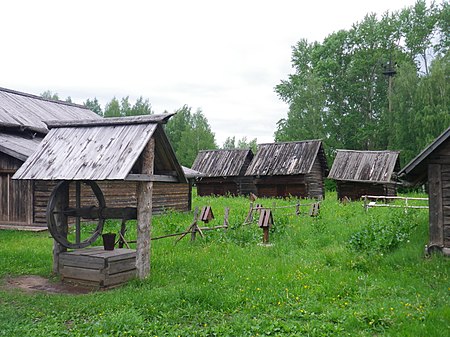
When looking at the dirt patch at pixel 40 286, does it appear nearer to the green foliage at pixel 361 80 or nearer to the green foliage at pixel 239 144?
the green foliage at pixel 361 80

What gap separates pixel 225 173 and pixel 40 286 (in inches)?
991

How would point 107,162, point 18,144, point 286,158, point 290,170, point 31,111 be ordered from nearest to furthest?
point 107,162 → point 18,144 → point 31,111 → point 290,170 → point 286,158

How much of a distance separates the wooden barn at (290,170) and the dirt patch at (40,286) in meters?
22.0

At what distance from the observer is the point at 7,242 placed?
523 inches

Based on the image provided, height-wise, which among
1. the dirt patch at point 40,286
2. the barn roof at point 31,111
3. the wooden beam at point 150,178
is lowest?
the dirt patch at point 40,286

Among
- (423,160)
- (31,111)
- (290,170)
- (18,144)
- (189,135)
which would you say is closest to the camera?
(423,160)

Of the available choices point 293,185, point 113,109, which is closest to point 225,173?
point 293,185

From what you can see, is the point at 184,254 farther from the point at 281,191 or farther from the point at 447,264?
the point at 281,191

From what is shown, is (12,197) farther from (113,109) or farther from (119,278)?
(113,109)

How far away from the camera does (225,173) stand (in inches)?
1315

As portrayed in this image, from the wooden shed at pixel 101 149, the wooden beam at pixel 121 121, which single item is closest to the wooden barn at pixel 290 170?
the wooden shed at pixel 101 149

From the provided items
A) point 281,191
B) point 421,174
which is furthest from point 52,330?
point 281,191

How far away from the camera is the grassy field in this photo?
19.8ft

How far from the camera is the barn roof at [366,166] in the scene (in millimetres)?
28031
